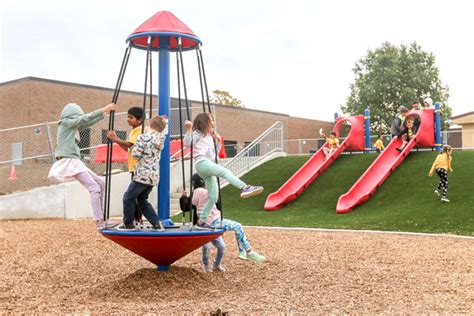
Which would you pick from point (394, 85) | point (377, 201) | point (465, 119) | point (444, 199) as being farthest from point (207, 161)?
point (394, 85)

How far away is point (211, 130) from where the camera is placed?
6000 mm

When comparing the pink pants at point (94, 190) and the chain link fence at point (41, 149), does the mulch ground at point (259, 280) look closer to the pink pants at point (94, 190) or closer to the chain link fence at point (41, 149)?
the pink pants at point (94, 190)

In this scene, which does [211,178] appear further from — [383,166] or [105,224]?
[383,166]

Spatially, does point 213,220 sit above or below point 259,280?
above

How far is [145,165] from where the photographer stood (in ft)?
18.1

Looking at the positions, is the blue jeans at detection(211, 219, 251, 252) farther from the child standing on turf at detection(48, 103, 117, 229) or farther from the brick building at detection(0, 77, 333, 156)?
the brick building at detection(0, 77, 333, 156)

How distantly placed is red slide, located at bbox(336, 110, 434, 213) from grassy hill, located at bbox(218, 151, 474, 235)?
8.5 inches

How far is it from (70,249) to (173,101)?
860 inches

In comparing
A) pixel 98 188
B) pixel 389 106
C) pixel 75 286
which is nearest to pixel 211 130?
pixel 98 188

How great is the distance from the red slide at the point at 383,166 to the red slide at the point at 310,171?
1880mm

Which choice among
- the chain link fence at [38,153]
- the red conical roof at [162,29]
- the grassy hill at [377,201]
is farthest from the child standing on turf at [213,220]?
the chain link fence at [38,153]

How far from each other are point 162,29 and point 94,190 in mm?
2122

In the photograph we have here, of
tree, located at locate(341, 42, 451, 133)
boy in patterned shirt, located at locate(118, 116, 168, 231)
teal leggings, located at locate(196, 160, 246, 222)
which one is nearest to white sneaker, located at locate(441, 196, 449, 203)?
teal leggings, located at locate(196, 160, 246, 222)

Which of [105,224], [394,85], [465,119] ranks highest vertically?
[394,85]
